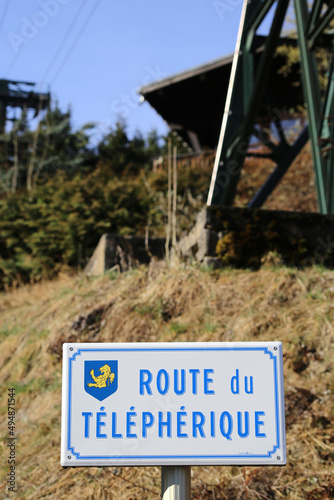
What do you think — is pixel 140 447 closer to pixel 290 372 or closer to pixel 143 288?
pixel 290 372

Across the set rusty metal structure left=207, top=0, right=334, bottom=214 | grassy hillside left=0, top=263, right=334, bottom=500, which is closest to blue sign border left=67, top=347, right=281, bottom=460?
grassy hillside left=0, top=263, right=334, bottom=500

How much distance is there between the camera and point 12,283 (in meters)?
10.9

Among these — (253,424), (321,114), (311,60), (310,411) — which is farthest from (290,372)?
(311,60)

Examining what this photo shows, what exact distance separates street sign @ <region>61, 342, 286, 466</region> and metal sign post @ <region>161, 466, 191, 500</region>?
89mm

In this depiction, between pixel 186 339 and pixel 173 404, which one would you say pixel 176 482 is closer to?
pixel 173 404

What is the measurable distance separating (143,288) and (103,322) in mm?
566

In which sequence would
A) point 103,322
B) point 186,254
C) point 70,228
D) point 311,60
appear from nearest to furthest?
point 103,322 → point 186,254 → point 311,60 → point 70,228

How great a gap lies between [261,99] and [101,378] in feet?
17.2

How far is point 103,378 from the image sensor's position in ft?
5.98

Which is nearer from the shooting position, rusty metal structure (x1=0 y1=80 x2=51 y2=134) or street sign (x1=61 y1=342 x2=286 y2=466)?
street sign (x1=61 y1=342 x2=286 y2=466)

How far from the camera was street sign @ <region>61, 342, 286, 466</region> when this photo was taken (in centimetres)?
175

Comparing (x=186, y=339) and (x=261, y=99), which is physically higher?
(x=261, y=99)

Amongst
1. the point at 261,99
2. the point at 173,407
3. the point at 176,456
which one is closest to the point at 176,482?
the point at 176,456

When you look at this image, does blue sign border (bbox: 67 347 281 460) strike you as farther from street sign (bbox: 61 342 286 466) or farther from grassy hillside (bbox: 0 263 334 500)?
grassy hillside (bbox: 0 263 334 500)
